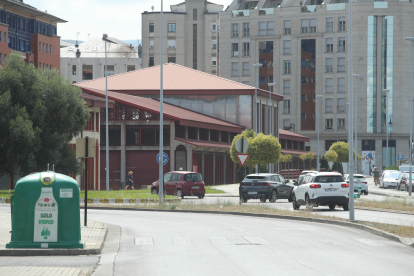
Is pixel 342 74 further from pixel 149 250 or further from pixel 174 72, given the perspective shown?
pixel 149 250

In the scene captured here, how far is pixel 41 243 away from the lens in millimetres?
12625

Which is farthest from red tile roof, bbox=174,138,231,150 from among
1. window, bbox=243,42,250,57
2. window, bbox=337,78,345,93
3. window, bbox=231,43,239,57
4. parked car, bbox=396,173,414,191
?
window, bbox=231,43,239,57

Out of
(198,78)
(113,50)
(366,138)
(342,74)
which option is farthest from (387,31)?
(113,50)

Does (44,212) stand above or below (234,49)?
below

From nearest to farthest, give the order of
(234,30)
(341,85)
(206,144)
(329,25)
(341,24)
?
(206,144) < (341,24) < (329,25) < (341,85) < (234,30)

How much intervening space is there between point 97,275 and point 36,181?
3.02 meters

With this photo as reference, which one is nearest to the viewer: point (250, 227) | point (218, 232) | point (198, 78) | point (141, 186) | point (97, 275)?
point (97, 275)

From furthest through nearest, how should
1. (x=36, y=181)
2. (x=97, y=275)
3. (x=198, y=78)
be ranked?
1. (x=198, y=78)
2. (x=36, y=181)
3. (x=97, y=275)

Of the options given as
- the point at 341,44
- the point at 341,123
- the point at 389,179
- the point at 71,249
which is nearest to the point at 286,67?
the point at 341,44

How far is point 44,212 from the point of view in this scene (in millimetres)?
12539

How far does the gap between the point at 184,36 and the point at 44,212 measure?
115966 mm

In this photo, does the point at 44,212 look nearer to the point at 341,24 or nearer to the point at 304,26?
the point at 341,24

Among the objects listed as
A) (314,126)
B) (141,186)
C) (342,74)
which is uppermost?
(342,74)

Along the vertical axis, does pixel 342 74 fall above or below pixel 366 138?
above
